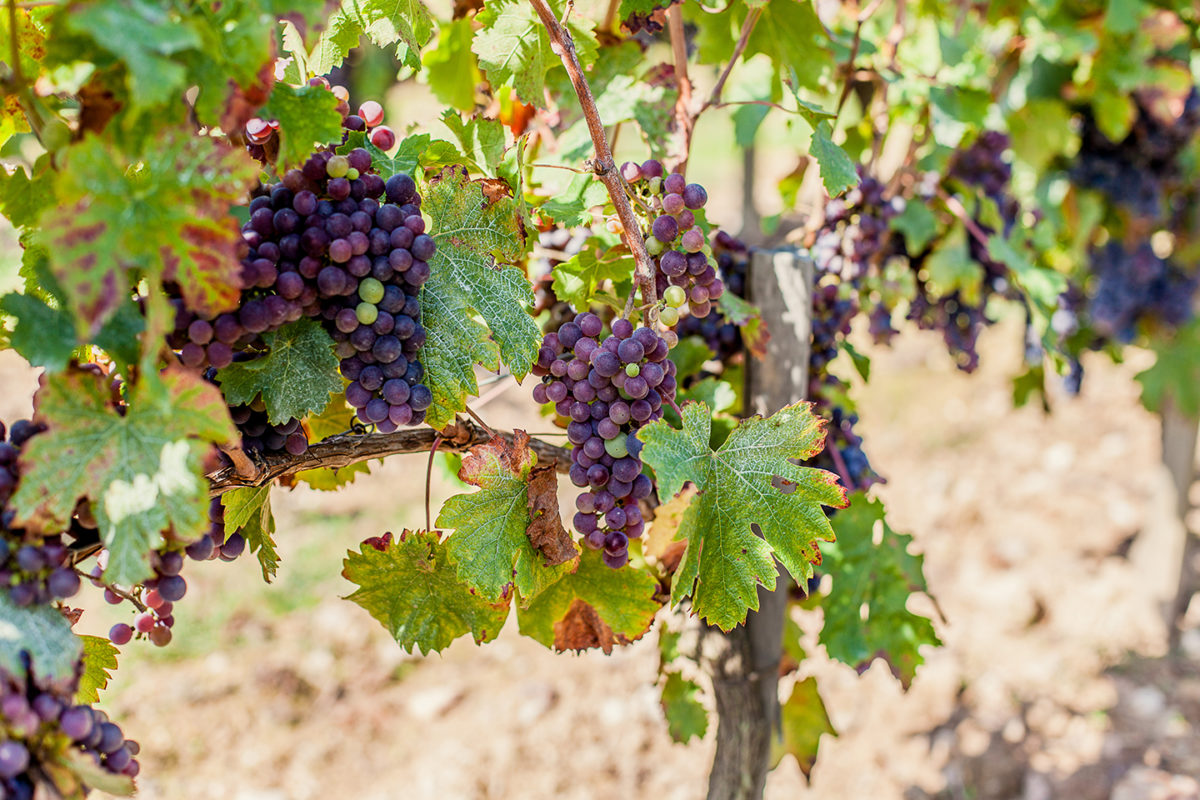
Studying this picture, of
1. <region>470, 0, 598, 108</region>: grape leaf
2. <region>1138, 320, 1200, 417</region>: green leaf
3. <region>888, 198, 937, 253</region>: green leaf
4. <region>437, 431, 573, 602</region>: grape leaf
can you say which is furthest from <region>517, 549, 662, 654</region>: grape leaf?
<region>1138, 320, 1200, 417</region>: green leaf

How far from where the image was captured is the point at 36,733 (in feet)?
2.32

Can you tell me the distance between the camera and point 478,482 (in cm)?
98

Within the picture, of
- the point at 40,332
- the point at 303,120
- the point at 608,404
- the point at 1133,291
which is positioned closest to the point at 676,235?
the point at 608,404

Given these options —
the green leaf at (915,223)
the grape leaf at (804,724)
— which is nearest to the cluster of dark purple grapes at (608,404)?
the grape leaf at (804,724)

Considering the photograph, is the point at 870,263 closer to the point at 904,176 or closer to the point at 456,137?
the point at 904,176

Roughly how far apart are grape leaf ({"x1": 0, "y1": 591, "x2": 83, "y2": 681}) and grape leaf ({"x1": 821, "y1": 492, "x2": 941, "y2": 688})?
1.11 meters

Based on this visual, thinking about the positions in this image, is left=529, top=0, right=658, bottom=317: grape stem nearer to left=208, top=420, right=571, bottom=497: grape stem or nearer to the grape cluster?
left=208, top=420, right=571, bottom=497: grape stem

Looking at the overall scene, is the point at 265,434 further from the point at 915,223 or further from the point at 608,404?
the point at 915,223

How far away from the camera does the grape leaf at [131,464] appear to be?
2.30 ft

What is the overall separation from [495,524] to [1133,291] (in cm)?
274

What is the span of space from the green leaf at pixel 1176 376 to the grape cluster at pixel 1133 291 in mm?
108

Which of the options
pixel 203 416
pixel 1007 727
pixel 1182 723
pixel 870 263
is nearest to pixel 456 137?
pixel 203 416

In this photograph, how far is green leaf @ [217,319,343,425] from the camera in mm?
869

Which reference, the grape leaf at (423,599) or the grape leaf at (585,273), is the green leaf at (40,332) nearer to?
the grape leaf at (423,599)
